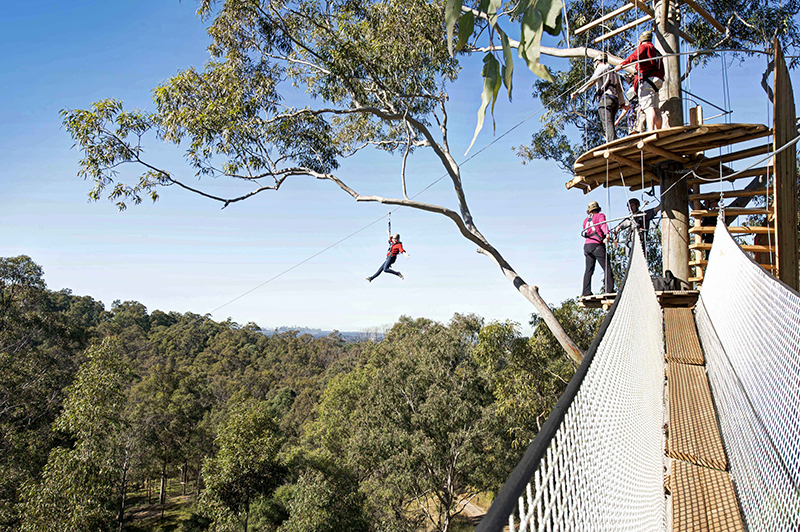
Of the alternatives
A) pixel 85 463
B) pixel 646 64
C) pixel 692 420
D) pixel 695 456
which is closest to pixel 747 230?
pixel 646 64

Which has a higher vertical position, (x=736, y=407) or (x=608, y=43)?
(x=608, y=43)

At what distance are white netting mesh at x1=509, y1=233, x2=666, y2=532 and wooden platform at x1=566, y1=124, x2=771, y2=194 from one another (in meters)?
2.92

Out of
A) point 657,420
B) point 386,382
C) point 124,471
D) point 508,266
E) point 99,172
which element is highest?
point 99,172

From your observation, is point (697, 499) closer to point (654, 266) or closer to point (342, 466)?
point (654, 266)

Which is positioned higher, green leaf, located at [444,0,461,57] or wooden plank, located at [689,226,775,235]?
wooden plank, located at [689,226,775,235]

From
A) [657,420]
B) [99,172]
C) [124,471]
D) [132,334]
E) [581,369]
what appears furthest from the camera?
[132,334]

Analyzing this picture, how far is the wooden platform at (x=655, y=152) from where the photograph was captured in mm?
4539

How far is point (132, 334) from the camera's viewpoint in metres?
40.0

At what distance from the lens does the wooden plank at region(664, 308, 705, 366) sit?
11.4ft

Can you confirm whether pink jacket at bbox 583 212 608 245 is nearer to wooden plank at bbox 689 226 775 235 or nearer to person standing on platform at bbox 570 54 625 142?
person standing on platform at bbox 570 54 625 142

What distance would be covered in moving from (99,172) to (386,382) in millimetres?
11215

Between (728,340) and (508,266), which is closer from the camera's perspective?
(728,340)

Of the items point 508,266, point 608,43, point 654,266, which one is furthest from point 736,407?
point 608,43

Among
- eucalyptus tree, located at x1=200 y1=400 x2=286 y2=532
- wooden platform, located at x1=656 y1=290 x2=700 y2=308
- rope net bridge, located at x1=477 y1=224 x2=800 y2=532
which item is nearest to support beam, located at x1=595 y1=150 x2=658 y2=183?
wooden platform, located at x1=656 y1=290 x2=700 y2=308
